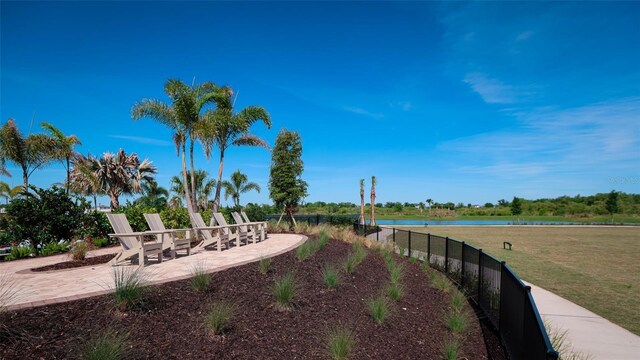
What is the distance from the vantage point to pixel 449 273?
32.4 ft

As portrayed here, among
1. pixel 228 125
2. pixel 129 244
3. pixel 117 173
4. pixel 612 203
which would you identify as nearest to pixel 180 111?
pixel 228 125

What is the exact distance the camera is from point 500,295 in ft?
18.4

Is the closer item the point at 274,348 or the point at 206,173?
the point at 274,348

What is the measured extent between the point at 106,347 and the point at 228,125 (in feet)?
47.7

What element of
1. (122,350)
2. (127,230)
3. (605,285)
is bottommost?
(605,285)

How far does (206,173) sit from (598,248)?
110 feet

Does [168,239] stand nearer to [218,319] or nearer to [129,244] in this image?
[129,244]

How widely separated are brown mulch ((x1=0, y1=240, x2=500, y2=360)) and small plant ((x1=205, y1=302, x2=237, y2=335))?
8 centimetres

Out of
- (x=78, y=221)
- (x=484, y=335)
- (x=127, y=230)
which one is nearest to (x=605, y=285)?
(x=484, y=335)

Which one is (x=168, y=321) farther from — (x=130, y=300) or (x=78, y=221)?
(x=78, y=221)

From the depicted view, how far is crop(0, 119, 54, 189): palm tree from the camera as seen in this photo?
1656 cm

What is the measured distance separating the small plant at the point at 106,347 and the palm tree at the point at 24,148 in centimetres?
1719

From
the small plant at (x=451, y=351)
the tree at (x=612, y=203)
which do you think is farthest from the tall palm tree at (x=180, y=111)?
the tree at (x=612, y=203)

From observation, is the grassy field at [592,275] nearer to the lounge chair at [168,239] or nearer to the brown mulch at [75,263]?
the lounge chair at [168,239]
